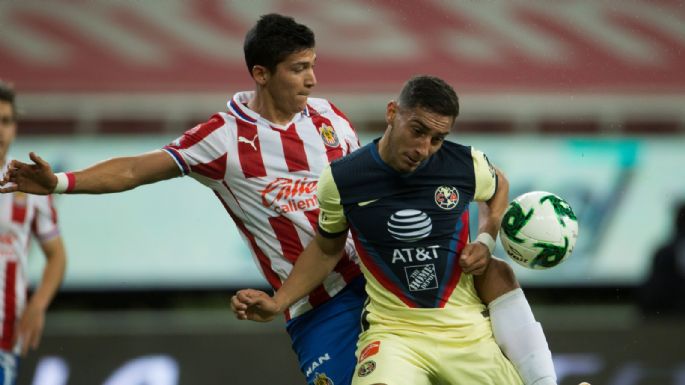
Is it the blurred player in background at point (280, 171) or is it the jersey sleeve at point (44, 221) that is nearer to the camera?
the blurred player in background at point (280, 171)

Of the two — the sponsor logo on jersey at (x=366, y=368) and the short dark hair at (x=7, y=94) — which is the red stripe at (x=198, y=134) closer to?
the sponsor logo on jersey at (x=366, y=368)

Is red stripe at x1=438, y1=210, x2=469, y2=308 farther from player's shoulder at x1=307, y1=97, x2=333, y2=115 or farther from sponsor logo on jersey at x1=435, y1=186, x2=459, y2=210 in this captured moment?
player's shoulder at x1=307, y1=97, x2=333, y2=115

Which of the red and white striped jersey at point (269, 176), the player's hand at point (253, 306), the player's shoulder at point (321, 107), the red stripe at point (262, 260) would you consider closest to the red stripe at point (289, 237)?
the red and white striped jersey at point (269, 176)

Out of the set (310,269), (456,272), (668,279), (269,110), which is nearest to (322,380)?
(310,269)

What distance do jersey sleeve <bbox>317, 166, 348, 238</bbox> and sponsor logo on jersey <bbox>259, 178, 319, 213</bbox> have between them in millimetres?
294

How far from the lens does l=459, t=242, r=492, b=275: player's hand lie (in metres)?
3.93

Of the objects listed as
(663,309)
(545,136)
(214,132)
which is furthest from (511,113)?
(214,132)

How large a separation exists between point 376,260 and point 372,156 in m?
0.37

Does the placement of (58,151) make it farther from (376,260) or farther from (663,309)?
(376,260)

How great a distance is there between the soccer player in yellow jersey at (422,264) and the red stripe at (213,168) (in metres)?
0.47

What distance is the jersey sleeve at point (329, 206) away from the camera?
4.01 metres

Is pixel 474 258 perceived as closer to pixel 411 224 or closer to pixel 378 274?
pixel 411 224

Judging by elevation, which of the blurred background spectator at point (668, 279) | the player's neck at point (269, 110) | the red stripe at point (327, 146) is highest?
the player's neck at point (269, 110)

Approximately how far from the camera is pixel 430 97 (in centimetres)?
380
